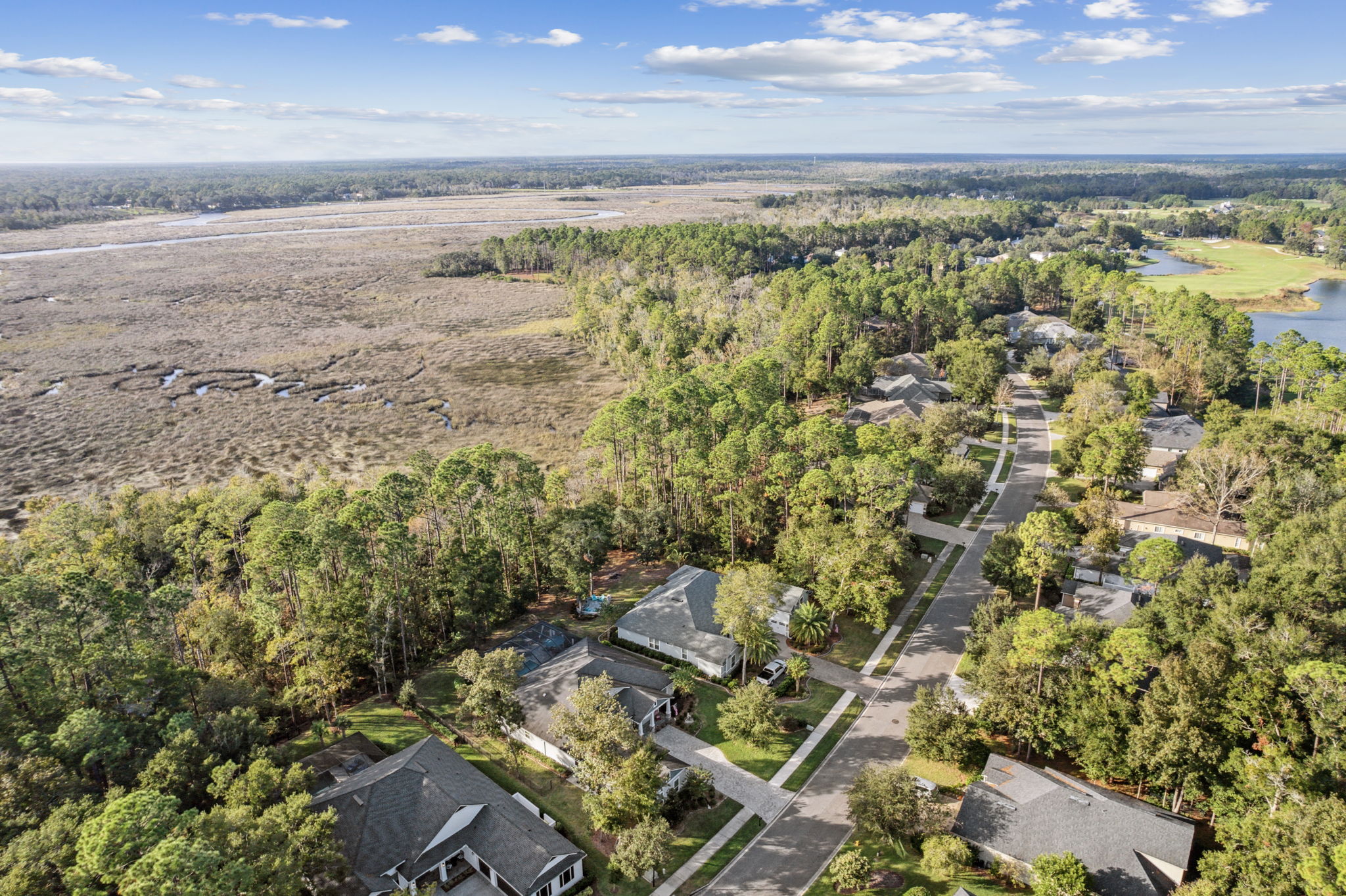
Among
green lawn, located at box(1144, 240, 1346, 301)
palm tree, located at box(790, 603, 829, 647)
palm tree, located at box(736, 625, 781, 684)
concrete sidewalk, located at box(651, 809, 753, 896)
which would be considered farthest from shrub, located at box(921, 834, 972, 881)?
green lawn, located at box(1144, 240, 1346, 301)

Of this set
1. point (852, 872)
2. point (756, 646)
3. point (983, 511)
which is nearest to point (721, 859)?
point (852, 872)

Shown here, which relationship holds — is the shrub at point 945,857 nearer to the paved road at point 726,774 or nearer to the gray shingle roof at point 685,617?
the paved road at point 726,774

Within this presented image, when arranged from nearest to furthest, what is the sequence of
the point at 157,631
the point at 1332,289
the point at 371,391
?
1. the point at 157,631
2. the point at 371,391
3. the point at 1332,289

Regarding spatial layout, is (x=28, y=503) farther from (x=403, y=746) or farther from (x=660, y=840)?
(x=660, y=840)

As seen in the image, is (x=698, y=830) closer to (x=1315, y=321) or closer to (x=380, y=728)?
(x=380, y=728)

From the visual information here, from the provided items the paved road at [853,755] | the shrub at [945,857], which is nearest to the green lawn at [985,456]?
the paved road at [853,755]

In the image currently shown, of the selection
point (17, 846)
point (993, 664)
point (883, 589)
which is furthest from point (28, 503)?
point (993, 664)

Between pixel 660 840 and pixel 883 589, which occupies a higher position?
pixel 883 589
